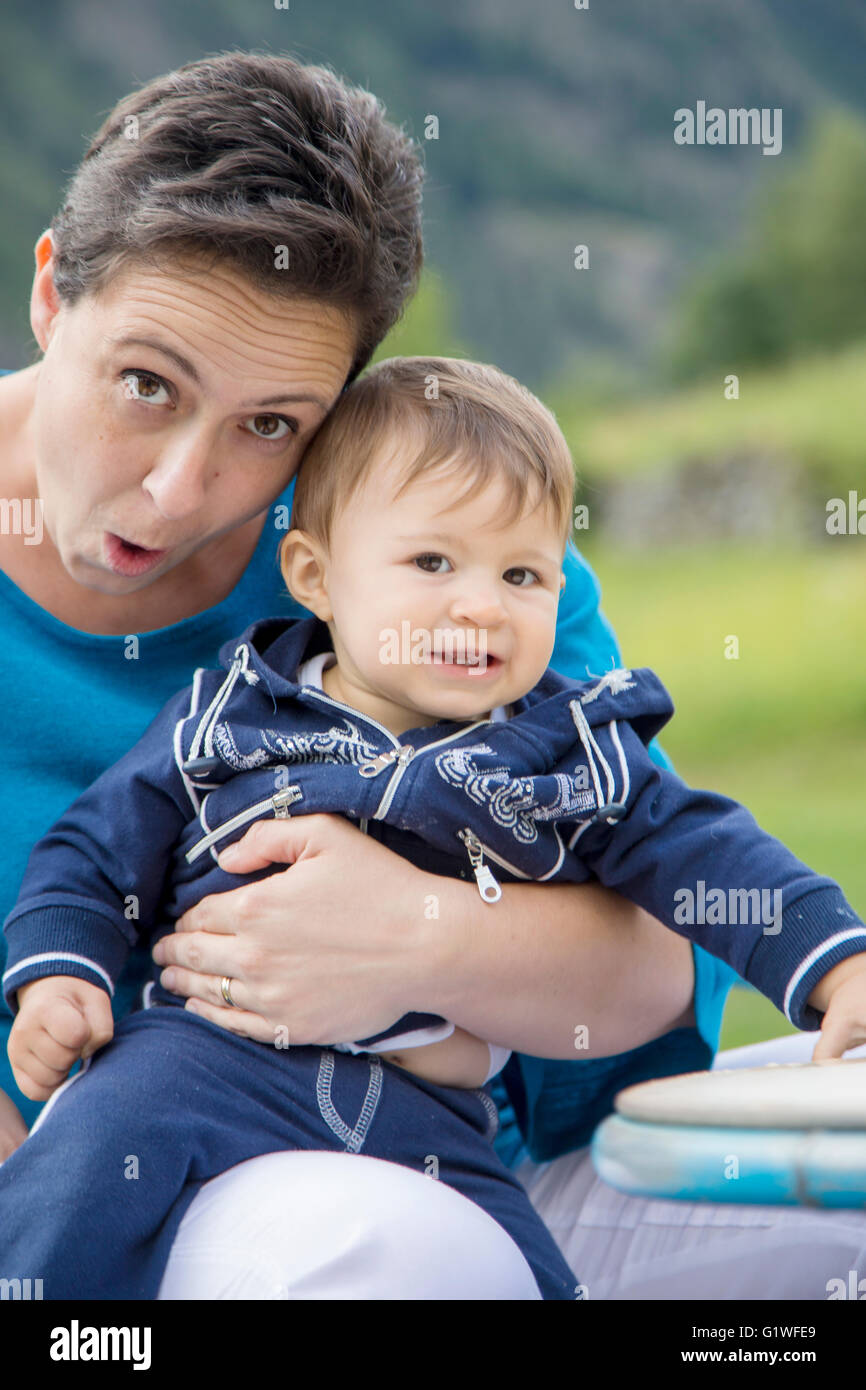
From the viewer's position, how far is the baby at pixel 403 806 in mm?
1417

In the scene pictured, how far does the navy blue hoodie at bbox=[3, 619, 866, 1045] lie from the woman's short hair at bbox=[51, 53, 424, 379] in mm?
450

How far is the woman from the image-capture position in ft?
4.41

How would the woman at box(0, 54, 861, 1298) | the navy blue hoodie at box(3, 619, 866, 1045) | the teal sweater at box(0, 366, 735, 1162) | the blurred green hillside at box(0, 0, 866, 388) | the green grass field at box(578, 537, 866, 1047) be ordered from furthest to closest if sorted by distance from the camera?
the blurred green hillside at box(0, 0, 866, 388) → the green grass field at box(578, 537, 866, 1047) → the teal sweater at box(0, 366, 735, 1162) → the navy blue hoodie at box(3, 619, 866, 1045) → the woman at box(0, 54, 861, 1298)

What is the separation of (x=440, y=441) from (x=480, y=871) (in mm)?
485

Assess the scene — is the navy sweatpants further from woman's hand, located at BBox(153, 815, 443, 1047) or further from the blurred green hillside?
the blurred green hillside

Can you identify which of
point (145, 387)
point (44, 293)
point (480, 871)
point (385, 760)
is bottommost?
point (480, 871)

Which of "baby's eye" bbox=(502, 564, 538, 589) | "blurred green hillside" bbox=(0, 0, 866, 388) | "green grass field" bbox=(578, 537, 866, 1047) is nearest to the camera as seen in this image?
"baby's eye" bbox=(502, 564, 538, 589)

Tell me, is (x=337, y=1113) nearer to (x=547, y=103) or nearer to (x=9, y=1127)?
(x=9, y=1127)

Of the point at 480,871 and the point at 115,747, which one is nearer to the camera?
the point at 480,871

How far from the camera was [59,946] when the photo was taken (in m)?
1.48

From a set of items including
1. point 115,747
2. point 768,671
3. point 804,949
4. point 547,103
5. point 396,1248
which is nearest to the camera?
point 396,1248

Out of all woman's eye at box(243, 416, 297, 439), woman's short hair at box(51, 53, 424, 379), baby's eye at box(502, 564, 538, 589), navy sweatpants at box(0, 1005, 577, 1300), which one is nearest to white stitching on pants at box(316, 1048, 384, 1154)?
navy sweatpants at box(0, 1005, 577, 1300)

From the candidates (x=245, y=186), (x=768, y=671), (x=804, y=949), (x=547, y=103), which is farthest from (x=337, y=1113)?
(x=547, y=103)
